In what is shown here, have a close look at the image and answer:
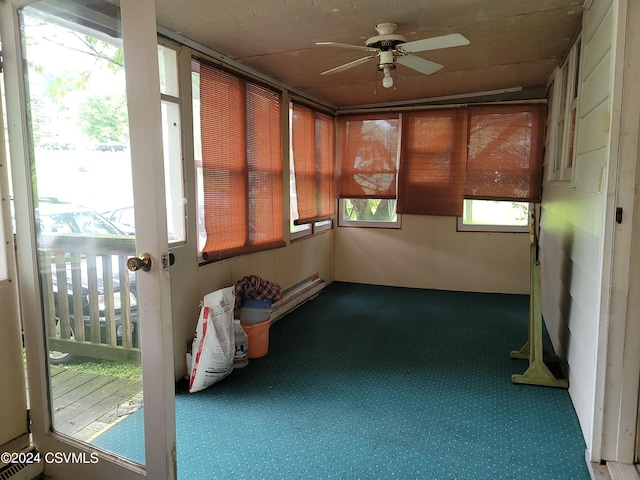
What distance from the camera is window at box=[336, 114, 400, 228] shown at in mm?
5289

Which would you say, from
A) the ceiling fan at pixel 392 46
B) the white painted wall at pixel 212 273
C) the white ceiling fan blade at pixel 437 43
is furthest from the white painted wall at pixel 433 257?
the white ceiling fan blade at pixel 437 43

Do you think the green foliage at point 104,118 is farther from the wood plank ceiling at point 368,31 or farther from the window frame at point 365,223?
the window frame at point 365,223

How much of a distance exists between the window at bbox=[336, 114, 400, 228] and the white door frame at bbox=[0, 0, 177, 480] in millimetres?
4044

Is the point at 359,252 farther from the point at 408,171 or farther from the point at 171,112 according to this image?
the point at 171,112

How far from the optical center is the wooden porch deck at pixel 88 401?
174cm

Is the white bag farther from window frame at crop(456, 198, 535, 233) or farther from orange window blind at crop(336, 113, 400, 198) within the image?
window frame at crop(456, 198, 535, 233)

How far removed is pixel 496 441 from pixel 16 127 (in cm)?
268

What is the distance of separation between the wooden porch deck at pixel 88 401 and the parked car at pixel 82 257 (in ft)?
0.36

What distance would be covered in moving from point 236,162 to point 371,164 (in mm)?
2394

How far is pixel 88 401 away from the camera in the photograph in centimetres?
185

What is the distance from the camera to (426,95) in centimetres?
491

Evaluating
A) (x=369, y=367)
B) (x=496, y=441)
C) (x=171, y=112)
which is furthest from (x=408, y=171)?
(x=496, y=441)

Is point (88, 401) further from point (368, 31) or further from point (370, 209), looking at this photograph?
point (370, 209)

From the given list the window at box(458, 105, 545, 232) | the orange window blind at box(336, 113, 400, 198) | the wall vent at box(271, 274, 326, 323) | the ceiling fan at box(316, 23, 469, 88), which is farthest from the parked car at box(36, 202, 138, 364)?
the window at box(458, 105, 545, 232)
